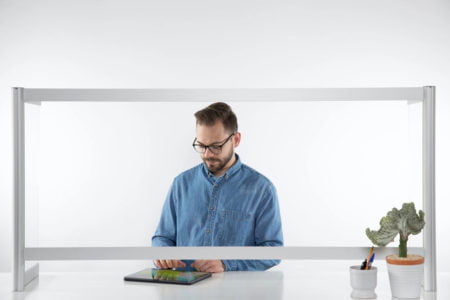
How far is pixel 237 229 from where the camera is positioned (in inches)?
71.4

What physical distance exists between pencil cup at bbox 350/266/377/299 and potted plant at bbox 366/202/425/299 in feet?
0.18

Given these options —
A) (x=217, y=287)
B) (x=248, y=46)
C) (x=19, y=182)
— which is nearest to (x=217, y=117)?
(x=217, y=287)

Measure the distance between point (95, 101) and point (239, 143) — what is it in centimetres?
41

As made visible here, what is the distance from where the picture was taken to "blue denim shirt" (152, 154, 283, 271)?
181 cm

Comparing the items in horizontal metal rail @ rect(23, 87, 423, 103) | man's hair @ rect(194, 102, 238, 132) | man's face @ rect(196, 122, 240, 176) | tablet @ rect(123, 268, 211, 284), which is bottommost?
tablet @ rect(123, 268, 211, 284)

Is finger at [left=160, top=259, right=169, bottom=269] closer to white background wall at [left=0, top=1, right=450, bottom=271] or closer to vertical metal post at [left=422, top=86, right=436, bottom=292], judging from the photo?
vertical metal post at [left=422, top=86, right=436, bottom=292]

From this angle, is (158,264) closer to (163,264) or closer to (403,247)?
(163,264)

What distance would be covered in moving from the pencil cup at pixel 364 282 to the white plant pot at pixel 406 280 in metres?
0.05

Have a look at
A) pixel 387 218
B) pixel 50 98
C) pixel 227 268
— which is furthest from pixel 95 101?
pixel 387 218

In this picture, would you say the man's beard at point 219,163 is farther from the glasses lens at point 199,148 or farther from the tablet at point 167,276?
the tablet at point 167,276

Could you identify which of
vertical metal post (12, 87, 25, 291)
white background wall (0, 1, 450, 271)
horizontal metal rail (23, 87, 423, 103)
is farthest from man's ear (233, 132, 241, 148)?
white background wall (0, 1, 450, 271)

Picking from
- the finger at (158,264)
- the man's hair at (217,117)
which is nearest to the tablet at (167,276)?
the finger at (158,264)

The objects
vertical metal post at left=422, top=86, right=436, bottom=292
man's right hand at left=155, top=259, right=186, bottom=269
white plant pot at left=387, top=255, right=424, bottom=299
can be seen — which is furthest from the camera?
man's right hand at left=155, top=259, right=186, bottom=269

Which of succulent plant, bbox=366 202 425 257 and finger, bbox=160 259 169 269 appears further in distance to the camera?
finger, bbox=160 259 169 269
